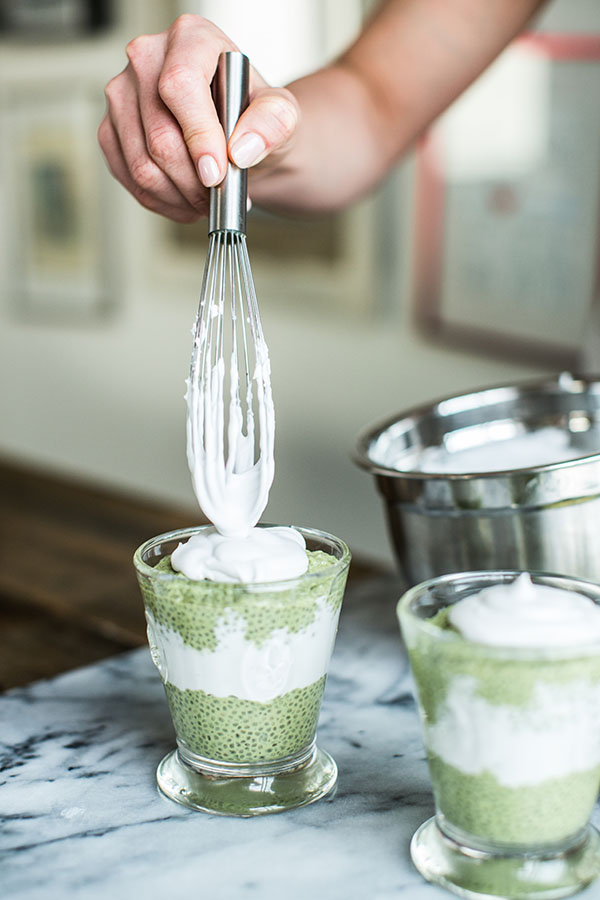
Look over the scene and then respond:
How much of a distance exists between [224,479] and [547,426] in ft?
1.28

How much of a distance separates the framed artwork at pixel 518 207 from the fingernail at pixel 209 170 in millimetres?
831

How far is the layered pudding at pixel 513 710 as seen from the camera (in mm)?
473

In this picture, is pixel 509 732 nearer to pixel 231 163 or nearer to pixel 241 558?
pixel 241 558

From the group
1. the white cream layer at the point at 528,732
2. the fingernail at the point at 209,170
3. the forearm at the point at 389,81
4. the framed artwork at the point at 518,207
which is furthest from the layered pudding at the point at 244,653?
the framed artwork at the point at 518,207

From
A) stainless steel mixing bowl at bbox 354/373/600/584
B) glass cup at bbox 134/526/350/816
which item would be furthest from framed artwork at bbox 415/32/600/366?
glass cup at bbox 134/526/350/816

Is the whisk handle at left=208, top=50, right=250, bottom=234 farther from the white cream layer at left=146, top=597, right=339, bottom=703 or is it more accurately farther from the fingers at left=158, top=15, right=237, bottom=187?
the white cream layer at left=146, top=597, right=339, bottom=703

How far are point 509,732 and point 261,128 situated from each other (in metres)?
0.39

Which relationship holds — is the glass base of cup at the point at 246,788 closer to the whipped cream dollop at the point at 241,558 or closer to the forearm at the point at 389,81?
the whipped cream dollop at the point at 241,558

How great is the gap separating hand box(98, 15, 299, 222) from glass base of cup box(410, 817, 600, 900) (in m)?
0.40

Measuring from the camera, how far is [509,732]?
482mm

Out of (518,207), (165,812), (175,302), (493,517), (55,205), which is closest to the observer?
(165,812)

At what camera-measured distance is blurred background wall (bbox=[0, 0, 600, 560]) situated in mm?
1599

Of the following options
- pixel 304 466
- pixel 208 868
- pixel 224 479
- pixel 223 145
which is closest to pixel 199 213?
pixel 223 145

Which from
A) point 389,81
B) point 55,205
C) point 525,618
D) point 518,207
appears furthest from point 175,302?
point 525,618
